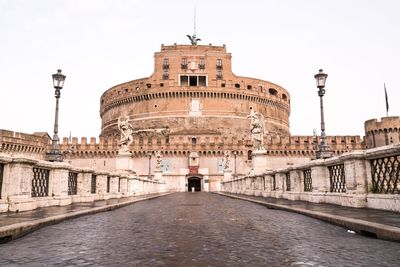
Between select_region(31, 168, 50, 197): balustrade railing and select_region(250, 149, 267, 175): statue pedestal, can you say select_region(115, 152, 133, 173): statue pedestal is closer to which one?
select_region(250, 149, 267, 175): statue pedestal

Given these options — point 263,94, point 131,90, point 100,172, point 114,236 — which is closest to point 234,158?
point 263,94

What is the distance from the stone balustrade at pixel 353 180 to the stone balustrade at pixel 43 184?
748 cm

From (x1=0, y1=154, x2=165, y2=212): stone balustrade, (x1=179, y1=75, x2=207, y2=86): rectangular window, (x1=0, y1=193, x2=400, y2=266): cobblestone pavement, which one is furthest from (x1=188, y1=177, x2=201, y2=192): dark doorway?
(x1=0, y1=193, x2=400, y2=266): cobblestone pavement

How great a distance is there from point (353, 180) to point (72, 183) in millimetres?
9132

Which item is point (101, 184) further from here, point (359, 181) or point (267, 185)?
point (359, 181)

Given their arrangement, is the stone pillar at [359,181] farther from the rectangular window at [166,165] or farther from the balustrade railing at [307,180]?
the rectangular window at [166,165]

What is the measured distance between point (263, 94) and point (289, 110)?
1129 centimetres

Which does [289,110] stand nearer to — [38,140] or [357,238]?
[38,140]

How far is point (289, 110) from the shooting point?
265 ft

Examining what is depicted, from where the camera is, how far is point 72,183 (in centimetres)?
1336

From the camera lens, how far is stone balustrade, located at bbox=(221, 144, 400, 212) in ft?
25.4

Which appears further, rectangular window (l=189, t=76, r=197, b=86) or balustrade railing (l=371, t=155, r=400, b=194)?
rectangular window (l=189, t=76, r=197, b=86)

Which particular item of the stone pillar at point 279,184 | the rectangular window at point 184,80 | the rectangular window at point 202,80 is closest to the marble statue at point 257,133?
the stone pillar at point 279,184

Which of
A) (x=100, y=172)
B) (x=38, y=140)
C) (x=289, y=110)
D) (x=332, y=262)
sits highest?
(x=289, y=110)
